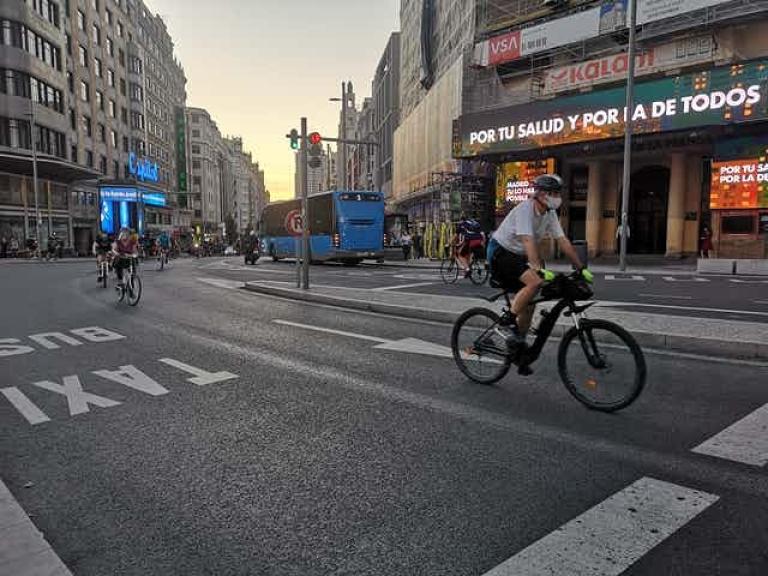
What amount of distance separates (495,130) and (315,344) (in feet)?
81.5

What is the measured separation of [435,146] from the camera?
40.7 m

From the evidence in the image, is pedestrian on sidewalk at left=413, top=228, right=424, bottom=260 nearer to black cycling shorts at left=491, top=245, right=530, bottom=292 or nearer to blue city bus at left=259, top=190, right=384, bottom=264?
blue city bus at left=259, top=190, right=384, bottom=264

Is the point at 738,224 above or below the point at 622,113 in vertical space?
below

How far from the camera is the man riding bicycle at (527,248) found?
15.8 ft

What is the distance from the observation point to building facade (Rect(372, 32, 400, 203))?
73250 mm

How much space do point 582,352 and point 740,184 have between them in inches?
905

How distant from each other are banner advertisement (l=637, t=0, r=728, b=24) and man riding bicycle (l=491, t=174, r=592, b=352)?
2441 cm

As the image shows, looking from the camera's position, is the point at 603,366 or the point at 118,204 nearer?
the point at 603,366

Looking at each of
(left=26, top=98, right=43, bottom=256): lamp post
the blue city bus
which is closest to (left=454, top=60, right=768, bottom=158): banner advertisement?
the blue city bus

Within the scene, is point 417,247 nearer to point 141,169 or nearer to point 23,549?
point 23,549

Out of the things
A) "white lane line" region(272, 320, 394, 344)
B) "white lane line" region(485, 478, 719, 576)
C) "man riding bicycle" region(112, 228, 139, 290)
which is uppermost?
"man riding bicycle" region(112, 228, 139, 290)

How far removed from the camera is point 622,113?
80.8 feet

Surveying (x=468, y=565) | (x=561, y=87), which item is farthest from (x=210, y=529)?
(x=561, y=87)

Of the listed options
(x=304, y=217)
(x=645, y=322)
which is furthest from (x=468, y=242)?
(x=645, y=322)
